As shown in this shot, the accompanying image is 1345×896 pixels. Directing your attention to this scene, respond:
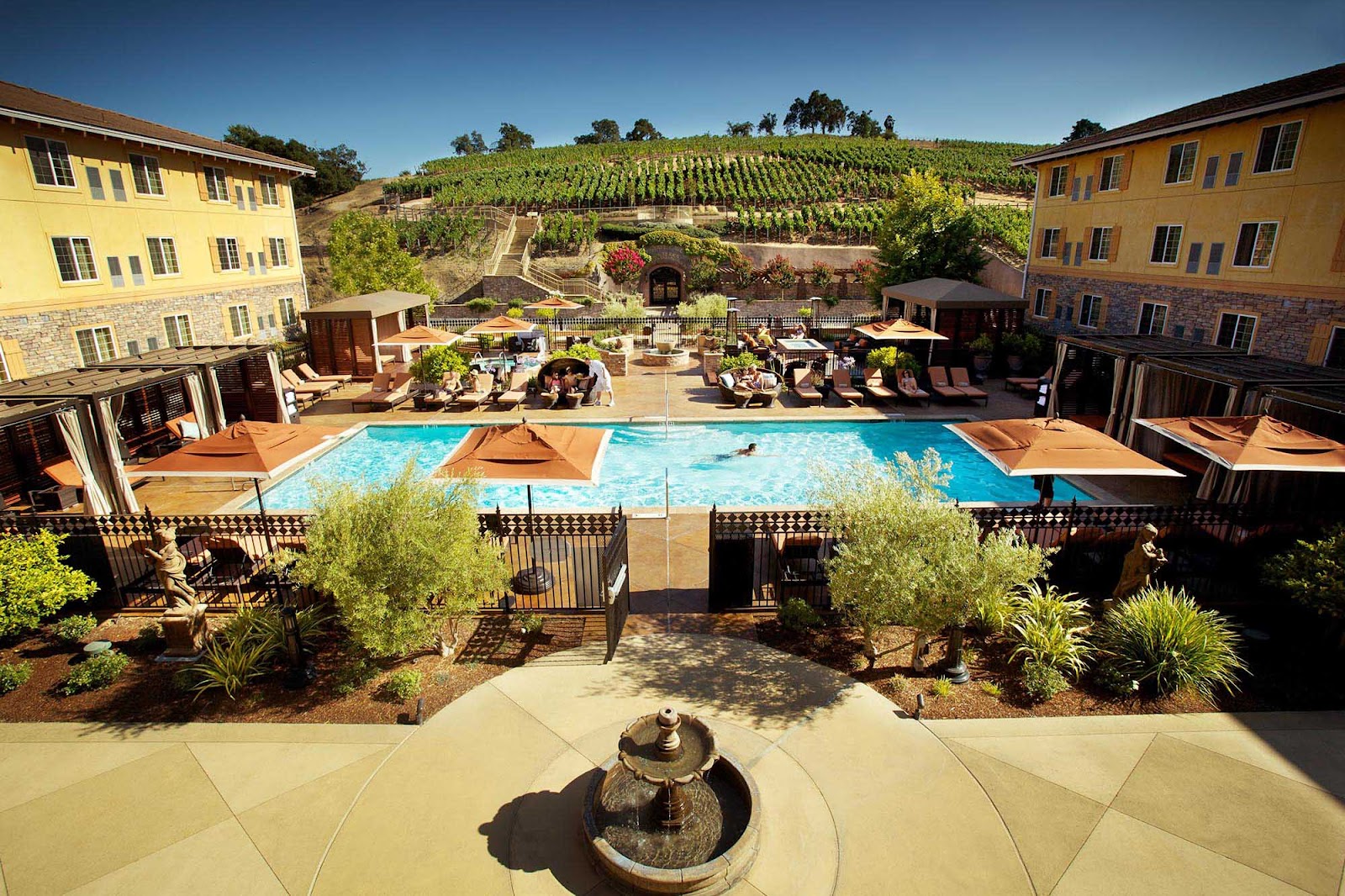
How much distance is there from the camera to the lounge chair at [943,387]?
20328mm

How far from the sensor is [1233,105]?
19938 mm

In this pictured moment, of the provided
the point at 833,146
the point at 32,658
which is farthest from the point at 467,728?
the point at 833,146

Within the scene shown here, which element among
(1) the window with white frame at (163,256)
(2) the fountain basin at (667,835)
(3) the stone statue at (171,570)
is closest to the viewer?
(2) the fountain basin at (667,835)

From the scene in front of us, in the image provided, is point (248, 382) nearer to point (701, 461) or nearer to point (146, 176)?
point (701, 461)

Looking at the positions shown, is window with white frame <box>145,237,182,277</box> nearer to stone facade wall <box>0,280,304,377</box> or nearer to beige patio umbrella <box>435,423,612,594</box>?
stone facade wall <box>0,280,304,377</box>

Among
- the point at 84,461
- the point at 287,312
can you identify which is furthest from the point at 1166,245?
the point at 287,312

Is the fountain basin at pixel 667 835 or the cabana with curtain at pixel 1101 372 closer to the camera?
the fountain basin at pixel 667 835

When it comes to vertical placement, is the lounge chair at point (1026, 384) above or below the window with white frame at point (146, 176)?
below

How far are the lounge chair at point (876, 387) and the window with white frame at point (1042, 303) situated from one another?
41.2 feet

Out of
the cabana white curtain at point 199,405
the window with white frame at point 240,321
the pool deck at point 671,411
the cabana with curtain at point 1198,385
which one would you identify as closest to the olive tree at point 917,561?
the cabana with curtain at point 1198,385

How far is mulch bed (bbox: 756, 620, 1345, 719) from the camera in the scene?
7219mm

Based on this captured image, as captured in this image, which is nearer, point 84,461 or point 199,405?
point 84,461

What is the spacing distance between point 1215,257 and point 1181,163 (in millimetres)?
3788

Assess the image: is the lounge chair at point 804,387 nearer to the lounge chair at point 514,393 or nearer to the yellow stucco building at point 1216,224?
the lounge chair at point 514,393
